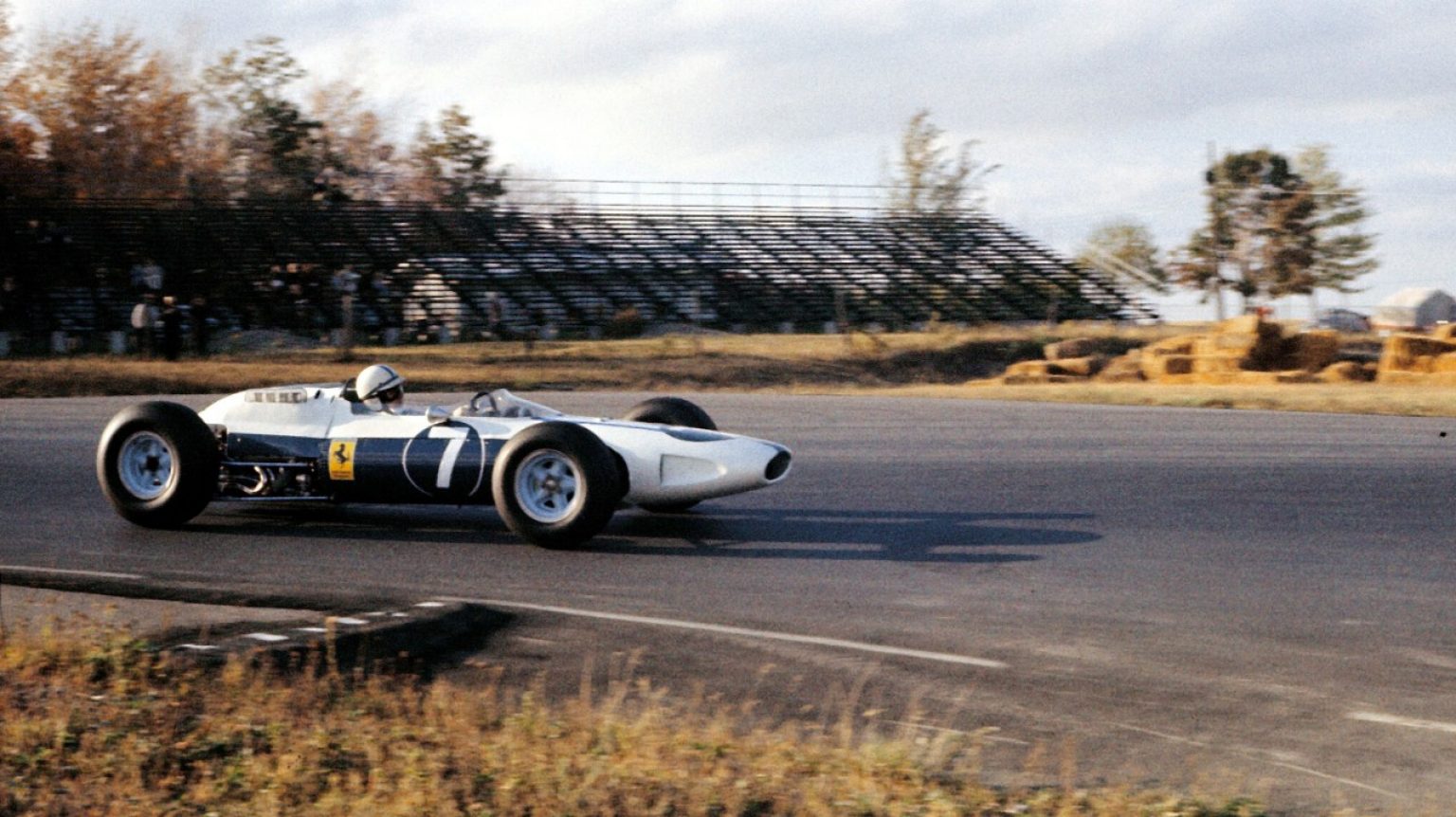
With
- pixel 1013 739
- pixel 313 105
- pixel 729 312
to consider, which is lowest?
pixel 1013 739

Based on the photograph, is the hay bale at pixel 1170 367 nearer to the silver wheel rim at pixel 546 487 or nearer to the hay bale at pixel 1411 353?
the hay bale at pixel 1411 353

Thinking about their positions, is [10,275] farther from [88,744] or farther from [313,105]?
[88,744]

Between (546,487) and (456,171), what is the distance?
53.9 m

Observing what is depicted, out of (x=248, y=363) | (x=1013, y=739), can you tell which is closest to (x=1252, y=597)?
(x=1013, y=739)

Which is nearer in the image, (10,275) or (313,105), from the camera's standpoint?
(10,275)

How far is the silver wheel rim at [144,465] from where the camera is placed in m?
10.7

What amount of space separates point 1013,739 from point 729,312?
3885 centimetres

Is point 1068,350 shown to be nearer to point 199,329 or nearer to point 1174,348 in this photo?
point 1174,348

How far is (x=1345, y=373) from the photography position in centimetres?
2892

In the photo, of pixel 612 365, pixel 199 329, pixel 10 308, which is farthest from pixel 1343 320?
pixel 10 308

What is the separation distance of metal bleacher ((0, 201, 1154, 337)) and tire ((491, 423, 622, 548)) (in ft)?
97.4

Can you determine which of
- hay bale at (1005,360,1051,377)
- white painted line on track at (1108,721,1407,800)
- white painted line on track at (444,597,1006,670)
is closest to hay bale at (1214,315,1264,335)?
hay bale at (1005,360,1051,377)

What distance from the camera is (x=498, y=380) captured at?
29406mm

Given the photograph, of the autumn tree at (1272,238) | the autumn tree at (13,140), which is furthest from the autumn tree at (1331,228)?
the autumn tree at (13,140)
